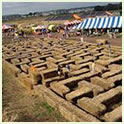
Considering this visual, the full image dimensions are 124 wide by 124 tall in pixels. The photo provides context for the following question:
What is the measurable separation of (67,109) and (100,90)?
185 centimetres

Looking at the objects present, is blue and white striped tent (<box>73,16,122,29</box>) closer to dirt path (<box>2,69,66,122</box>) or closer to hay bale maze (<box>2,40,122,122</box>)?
hay bale maze (<box>2,40,122,122</box>)

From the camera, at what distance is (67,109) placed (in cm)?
730

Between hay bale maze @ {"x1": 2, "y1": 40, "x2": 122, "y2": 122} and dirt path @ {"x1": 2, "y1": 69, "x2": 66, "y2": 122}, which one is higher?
hay bale maze @ {"x1": 2, "y1": 40, "x2": 122, "y2": 122}

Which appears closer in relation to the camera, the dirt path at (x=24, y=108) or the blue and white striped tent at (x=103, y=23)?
the dirt path at (x=24, y=108)

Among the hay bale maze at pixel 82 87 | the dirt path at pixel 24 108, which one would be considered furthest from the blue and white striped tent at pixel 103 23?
the dirt path at pixel 24 108

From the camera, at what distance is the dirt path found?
24.7ft

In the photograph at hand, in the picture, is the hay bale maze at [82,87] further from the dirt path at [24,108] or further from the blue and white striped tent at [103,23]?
the blue and white striped tent at [103,23]

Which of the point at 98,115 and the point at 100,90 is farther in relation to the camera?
the point at 100,90

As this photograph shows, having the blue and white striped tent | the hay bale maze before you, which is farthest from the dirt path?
the blue and white striped tent

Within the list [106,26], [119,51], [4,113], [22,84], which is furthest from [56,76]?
[106,26]

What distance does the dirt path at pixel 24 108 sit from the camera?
752 cm

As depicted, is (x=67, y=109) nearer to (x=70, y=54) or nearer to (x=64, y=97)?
(x=64, y=97)

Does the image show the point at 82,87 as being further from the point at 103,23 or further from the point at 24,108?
the point at 103,23

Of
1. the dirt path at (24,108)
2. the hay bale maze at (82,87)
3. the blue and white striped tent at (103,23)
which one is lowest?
the dirt path at (24,108)
